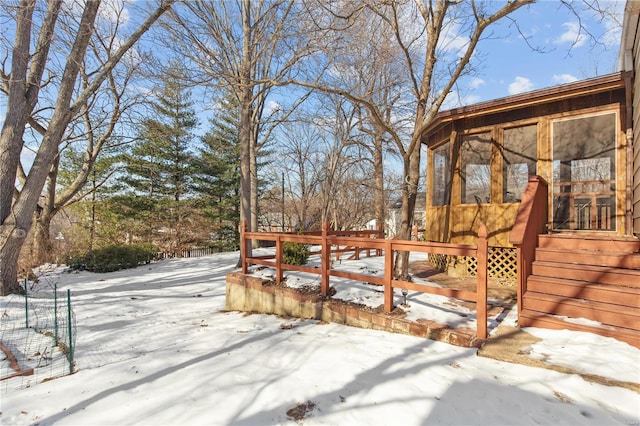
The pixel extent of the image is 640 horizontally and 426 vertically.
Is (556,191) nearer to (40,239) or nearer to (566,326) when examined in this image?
(566,326)

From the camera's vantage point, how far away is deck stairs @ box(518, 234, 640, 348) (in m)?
3.19

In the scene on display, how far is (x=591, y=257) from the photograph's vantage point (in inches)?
156

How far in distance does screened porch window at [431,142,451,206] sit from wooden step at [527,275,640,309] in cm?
349

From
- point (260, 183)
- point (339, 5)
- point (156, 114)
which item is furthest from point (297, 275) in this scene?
point (260, 183)

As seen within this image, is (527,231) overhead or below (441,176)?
below

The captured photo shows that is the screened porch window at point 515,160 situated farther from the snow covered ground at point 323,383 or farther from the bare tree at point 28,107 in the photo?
the bare tree at point 28,107

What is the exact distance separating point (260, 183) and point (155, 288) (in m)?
15.2

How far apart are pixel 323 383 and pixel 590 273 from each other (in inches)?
136

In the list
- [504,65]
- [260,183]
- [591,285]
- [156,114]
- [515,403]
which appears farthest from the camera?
[260,183]

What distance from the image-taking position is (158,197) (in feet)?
57.7

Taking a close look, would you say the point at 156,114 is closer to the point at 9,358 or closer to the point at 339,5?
the point at 339,5

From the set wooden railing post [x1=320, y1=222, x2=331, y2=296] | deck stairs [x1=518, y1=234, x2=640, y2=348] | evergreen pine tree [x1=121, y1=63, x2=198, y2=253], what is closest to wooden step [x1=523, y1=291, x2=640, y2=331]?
deck stairs [x1=518, y1=234, x2=640, y2=348]

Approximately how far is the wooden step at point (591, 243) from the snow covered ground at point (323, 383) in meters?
1.37

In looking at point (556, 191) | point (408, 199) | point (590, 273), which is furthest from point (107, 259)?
point (556, 191)
